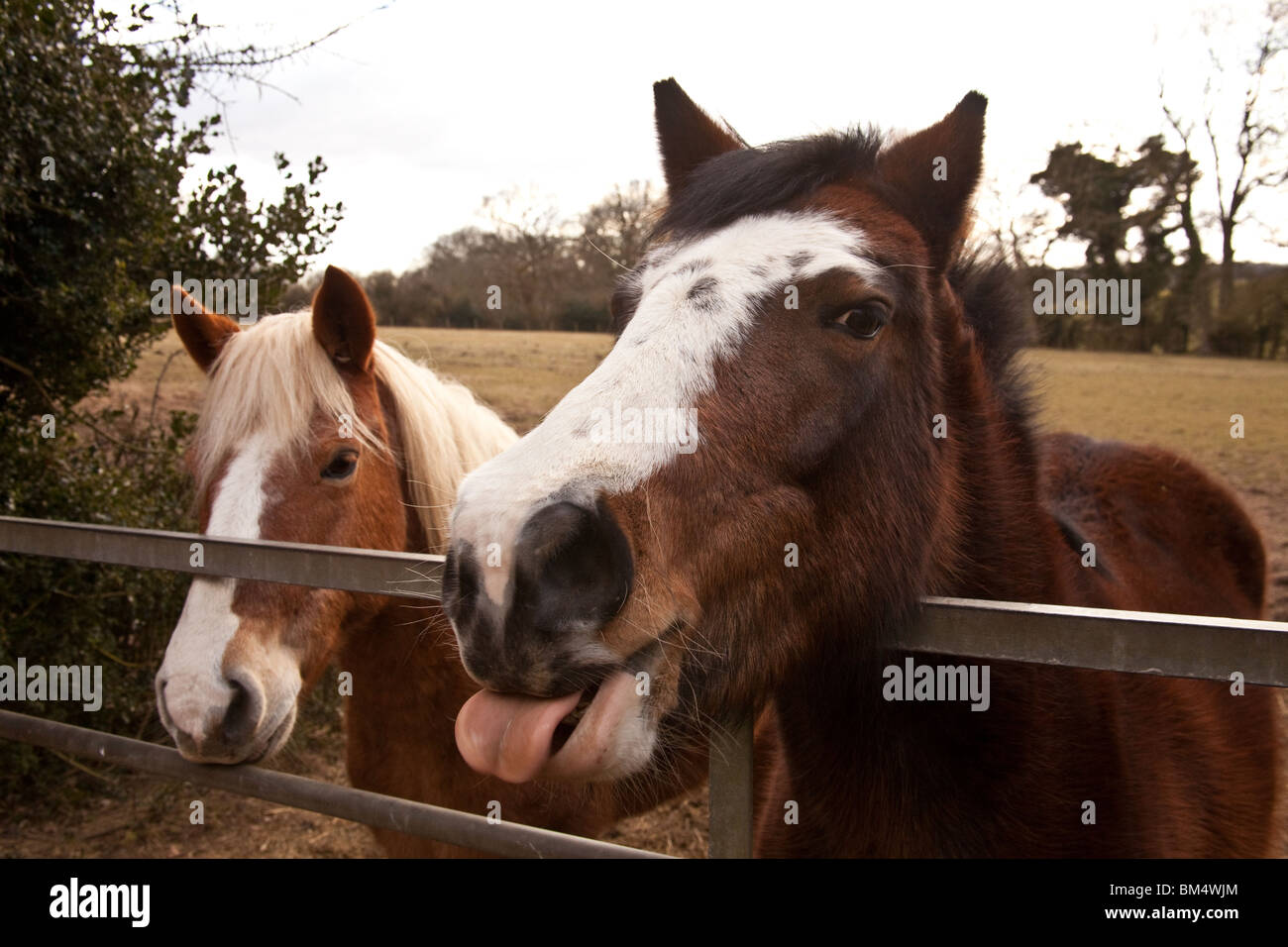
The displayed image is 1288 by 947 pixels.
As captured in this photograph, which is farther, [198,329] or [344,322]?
[198,329]

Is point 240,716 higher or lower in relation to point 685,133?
lower

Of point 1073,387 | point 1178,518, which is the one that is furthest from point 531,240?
point 1178,518

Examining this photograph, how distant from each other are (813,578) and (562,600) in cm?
60

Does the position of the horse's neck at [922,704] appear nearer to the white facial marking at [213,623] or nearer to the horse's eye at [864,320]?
the horse's eye at [864,320]

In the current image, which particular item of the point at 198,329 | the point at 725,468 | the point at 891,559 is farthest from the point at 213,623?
the point at 891,559

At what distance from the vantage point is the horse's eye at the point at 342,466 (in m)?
2.91

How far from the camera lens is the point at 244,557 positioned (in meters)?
2.21

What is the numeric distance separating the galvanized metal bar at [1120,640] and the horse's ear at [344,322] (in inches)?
95.0

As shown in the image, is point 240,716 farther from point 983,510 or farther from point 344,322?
point 983,510

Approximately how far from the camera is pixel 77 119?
454 centimetres

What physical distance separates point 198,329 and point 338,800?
214 cm

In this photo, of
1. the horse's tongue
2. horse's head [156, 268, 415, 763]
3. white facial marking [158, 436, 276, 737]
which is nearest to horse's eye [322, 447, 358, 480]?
horse's head [156, 268, 415, 763]

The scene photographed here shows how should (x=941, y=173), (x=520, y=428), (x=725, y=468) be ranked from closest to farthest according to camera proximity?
(x=725, y=468) → (x=941, y=173) → (x=520, y=428)

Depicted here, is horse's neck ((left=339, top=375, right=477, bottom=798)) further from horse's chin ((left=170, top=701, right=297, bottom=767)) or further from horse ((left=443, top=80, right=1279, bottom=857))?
horse ((left=443, top=80, right=1279, bottom=857))
